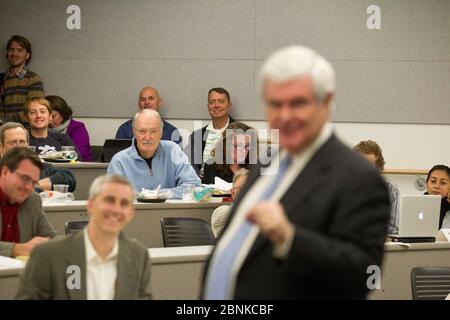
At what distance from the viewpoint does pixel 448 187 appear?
19.6 feet

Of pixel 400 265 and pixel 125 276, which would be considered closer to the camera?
pixel 125 276

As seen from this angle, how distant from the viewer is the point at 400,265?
4785mm

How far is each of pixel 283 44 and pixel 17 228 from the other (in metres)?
4.78

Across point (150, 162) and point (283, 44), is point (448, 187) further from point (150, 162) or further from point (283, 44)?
point (283, 44)

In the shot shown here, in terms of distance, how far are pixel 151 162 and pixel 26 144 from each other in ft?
3.03

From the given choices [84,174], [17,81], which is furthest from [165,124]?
[84,174]

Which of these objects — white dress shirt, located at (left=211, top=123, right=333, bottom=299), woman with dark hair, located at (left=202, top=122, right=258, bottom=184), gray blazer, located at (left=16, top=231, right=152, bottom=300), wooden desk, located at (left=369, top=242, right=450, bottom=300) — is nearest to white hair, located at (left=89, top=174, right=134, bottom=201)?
gray blazer, located at (left=16, top=231, right=152, bottom=300)

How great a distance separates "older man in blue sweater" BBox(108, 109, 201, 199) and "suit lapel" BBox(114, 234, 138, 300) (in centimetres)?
313

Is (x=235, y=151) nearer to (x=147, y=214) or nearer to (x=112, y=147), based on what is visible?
(x=147, y=214)

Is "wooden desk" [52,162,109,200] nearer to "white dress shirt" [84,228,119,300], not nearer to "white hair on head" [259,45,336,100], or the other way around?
"white dress shirt" [84,228,119,300]

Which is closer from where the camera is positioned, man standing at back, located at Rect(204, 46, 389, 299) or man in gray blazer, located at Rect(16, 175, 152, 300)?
man standing at back, located at Rect(204, 46, 389, 299)

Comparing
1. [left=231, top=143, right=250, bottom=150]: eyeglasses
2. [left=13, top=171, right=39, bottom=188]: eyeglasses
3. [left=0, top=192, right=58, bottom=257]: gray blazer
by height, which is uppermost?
[left=13, top=171, right=39, bottom=188]: eyeglasses

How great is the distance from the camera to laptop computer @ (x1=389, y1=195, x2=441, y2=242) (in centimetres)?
478

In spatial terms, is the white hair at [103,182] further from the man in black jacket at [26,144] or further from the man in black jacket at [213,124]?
the man in black jacket at [213,124]
